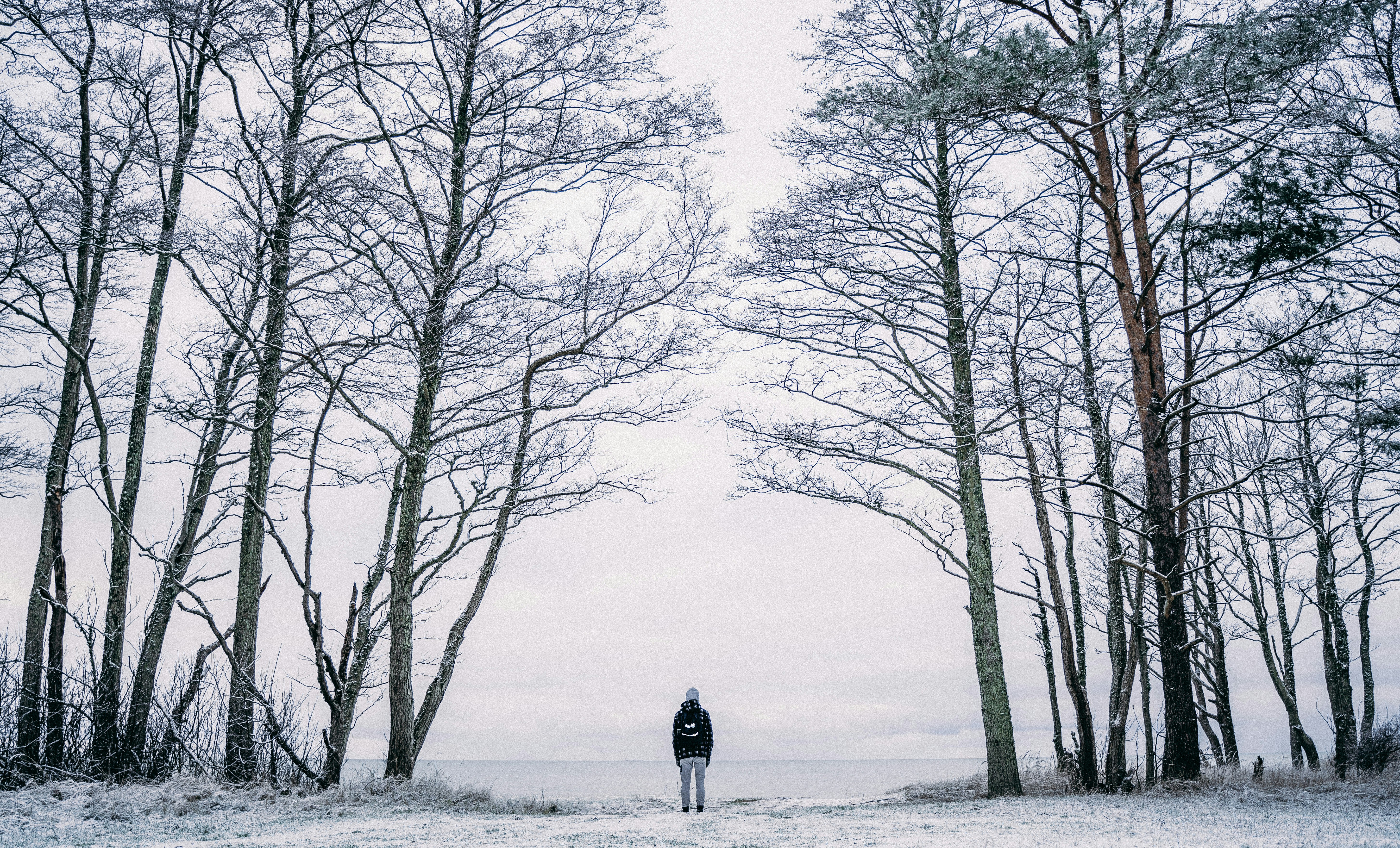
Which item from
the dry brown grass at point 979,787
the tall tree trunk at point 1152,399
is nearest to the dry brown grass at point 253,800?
the dry brown grass at point 979,787

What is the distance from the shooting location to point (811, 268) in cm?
1237

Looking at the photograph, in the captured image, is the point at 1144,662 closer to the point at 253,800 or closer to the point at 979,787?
the point at 979,787

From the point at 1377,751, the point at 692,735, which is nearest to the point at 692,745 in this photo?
the point at 692,735

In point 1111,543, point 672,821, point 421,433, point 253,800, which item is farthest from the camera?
point 1111,543

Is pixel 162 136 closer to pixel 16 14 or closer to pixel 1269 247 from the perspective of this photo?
pixel 16 14

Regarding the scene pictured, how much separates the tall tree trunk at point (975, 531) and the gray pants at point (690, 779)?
3.49m

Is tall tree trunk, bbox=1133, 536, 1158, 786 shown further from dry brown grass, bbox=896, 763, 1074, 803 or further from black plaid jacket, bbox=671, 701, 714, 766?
black plaid jacket, bbox=671, 701, 714, 766

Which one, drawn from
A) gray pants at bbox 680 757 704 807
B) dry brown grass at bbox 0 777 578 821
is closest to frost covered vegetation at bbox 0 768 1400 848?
dry brown grass at bbox 0 777 578 821

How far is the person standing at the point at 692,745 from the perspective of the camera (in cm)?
1053

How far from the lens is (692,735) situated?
10.8 meters

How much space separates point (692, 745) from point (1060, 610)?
5.27 m

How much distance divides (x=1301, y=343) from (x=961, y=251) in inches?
157

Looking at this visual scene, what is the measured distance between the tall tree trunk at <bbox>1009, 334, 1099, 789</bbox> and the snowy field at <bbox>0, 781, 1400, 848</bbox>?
1404 millimetres

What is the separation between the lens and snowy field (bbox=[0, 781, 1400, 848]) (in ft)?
20.5
